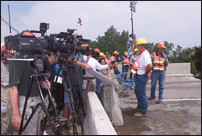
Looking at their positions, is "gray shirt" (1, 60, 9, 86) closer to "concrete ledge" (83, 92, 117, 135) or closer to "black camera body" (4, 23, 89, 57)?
"black camera body" (4, 23, 89, 57)

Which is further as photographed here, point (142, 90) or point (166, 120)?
point (142, 90)

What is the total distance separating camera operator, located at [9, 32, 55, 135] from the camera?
7.25 feet

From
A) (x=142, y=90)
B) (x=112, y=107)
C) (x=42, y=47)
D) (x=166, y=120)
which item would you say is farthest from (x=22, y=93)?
(x=166, y=120)

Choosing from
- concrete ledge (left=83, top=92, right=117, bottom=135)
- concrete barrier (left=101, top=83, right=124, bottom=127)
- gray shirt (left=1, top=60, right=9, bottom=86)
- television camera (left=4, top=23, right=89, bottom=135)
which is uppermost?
television camera (left=4, top=23, right=89, bottom=135)

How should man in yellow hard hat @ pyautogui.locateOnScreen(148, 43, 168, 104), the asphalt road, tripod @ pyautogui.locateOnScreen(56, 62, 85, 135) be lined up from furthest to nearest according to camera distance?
man in yellow hard hat @ pyautogui.locateOnScreen(148, 43, 168, 104), the asphalt road, tripod @ pyautogui.locateOnScreen(56, 62, 85, 135)

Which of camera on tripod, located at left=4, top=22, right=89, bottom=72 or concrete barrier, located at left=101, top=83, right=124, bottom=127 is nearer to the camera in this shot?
camera on tripod, located at left=4, top=22, right=89, bottom=72

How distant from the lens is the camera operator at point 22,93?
7.25 ft

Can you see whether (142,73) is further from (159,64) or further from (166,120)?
(159,64)

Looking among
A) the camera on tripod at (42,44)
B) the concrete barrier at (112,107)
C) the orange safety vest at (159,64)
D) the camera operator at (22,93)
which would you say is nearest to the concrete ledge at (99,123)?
the camera operator at (22,93)

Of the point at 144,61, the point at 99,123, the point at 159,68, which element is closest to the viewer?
the point at 99,123

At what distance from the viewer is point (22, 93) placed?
2.43 m

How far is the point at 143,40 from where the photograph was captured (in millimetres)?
4684

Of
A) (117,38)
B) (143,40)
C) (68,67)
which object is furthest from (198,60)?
(117,38)

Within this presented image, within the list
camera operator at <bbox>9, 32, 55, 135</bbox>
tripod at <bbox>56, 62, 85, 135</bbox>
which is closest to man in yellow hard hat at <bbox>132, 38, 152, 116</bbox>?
tripod at <bbox>56, 62, 85, 135</bbox>
